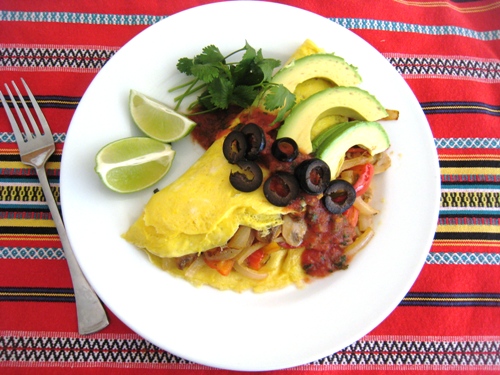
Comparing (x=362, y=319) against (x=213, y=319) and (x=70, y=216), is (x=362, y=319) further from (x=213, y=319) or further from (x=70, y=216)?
(x=70, y=216)

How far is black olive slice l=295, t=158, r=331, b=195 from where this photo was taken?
9.07 feet

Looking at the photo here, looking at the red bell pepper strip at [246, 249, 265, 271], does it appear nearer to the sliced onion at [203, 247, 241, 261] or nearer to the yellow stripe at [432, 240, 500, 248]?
the sliced onion at [203, 247, 241, 261]

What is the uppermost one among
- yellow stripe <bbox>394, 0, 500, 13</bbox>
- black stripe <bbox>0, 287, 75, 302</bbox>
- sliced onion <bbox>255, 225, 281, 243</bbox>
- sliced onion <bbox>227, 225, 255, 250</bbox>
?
yellow stripe <bbox>394, 0, 500, 13</bbox>

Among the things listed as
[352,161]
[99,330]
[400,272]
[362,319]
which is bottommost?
[99,330]

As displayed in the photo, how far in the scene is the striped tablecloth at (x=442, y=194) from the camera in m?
3.16

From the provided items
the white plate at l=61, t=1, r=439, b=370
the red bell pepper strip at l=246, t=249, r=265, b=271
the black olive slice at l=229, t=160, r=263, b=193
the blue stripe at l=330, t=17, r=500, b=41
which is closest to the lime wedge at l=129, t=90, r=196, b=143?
the white plate at l=61, t=1, r=439, b=370

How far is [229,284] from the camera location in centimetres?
320

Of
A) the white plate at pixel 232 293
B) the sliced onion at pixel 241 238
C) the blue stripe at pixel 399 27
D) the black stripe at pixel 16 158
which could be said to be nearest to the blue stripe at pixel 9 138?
the black stripe at pixel 16 158

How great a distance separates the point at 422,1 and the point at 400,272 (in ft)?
8.66

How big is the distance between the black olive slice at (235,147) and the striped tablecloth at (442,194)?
5.05 ft

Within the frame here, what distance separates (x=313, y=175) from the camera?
110 inches

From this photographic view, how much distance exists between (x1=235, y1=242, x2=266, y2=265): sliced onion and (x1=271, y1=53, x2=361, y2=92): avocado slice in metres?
1.22

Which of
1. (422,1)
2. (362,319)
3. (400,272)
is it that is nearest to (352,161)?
(400,272)

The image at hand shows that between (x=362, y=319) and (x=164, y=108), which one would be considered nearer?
(x=362, y=319)
